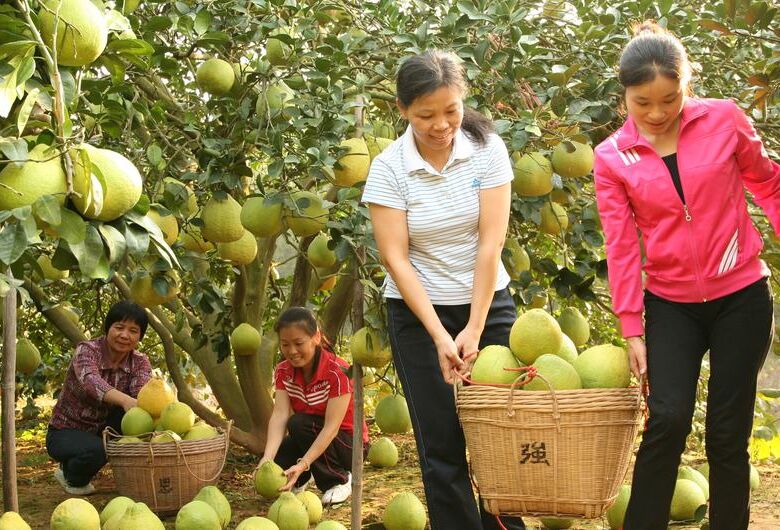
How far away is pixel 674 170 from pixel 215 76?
2033 millimetres

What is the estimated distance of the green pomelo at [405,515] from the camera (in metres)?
4.01

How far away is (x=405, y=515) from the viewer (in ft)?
13.2

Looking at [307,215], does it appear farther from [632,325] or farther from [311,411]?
[632,325]

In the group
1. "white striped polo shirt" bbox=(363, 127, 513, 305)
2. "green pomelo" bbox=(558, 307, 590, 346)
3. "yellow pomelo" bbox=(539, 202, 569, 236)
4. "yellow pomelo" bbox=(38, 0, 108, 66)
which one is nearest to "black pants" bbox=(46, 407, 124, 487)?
"green pomelo" bbox=(558, 307, 590, 346)

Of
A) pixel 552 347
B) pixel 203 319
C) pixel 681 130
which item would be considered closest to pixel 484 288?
pixel 552 347

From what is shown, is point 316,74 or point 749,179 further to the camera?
point 316,74

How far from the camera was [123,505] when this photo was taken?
12.6 ft

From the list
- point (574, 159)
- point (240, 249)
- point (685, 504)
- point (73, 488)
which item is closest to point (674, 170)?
point (574, 159)

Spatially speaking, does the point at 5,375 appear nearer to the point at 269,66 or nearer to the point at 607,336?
the point at 269,66

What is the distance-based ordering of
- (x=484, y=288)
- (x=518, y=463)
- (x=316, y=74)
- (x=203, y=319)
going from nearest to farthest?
(x=518, y=463), (x=484, y=288), (x=316, y=74), (x=203, y=319)

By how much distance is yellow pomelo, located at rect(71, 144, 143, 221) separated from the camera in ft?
6.05

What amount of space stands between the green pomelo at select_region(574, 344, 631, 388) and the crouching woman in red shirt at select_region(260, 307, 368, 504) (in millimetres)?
2186

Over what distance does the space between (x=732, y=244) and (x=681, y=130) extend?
1.15ft

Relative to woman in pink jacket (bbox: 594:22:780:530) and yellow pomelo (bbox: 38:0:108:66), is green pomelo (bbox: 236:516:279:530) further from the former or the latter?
yellow pomelo (bbox: 38:0:108:66)
